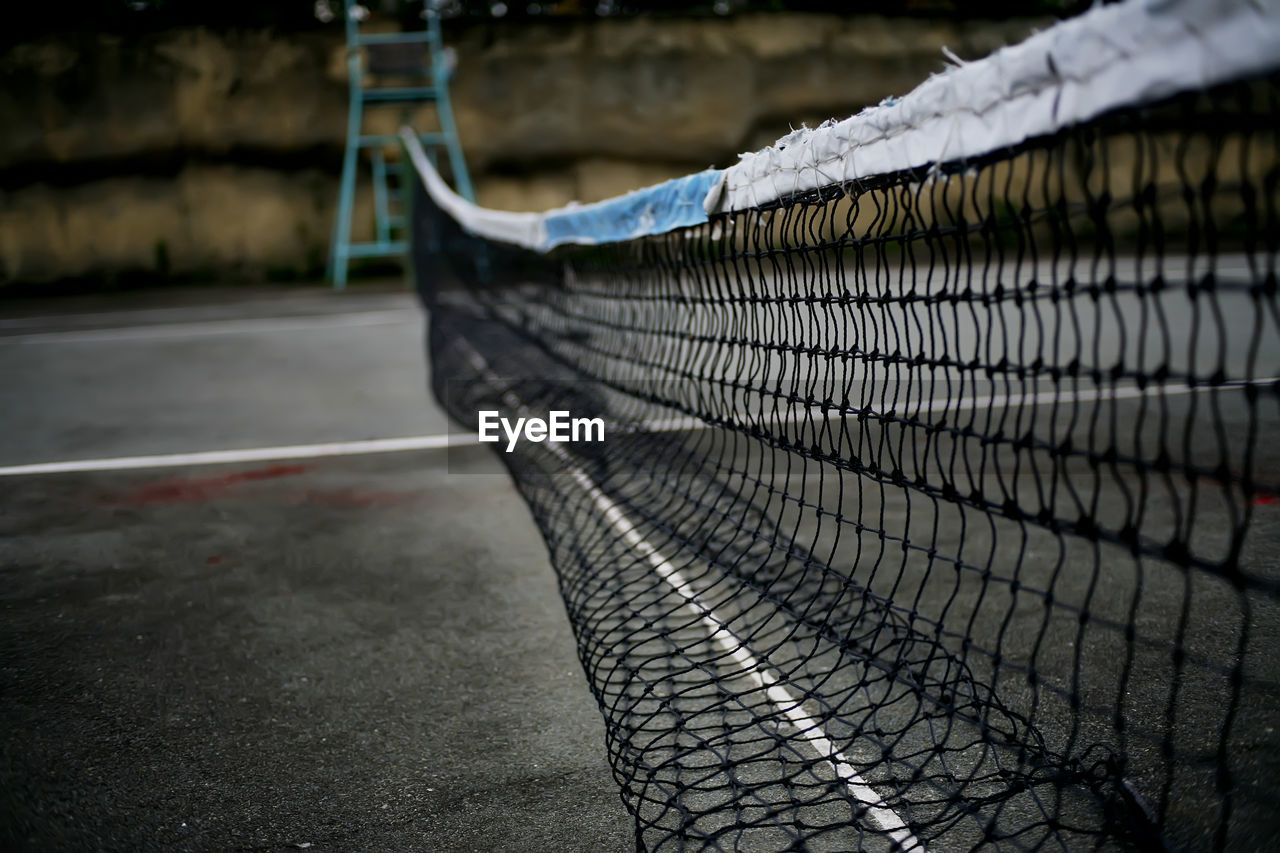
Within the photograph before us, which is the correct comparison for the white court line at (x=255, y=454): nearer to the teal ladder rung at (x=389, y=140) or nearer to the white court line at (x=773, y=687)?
the white court line at (x=773, y=687)

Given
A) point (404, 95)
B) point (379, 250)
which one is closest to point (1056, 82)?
point (404, 95)

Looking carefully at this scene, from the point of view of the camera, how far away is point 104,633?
276 cm

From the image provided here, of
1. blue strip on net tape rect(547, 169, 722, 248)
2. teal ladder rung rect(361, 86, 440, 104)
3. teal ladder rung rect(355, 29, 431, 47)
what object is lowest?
blue strip on net tape rect(547, 169, 722, 248)

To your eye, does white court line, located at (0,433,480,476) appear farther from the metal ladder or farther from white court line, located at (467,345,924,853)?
the metal ladder

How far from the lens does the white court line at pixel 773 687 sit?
1.80m

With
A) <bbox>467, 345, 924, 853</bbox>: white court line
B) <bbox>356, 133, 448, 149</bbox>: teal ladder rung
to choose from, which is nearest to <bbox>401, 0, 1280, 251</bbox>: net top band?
<bbox>467, 345, 924, 853</bbox>: white court line

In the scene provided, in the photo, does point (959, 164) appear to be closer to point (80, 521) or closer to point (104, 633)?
point (104, 633)

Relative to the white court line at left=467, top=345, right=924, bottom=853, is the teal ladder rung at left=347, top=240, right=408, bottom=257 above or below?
above

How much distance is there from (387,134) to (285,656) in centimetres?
1096

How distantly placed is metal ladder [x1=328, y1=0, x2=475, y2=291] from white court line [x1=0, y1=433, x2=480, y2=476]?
6.86 m

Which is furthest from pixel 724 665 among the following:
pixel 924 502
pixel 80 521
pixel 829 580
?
pixel 80 521

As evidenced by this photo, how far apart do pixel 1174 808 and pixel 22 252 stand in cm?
1330

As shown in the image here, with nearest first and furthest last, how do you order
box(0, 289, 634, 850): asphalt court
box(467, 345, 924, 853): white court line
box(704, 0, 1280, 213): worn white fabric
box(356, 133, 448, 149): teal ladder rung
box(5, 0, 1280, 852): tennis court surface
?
box(704, 0, 1280, 213): worn white fabric → box(5, 0, 1280, 852): tennis court surface → box(467, 345, 924, 853): white court line → box(0, 289, 634, 850): asphalt court → box(356, 133, 448, 149): teal ladder rung

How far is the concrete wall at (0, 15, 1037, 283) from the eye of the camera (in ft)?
39.0
